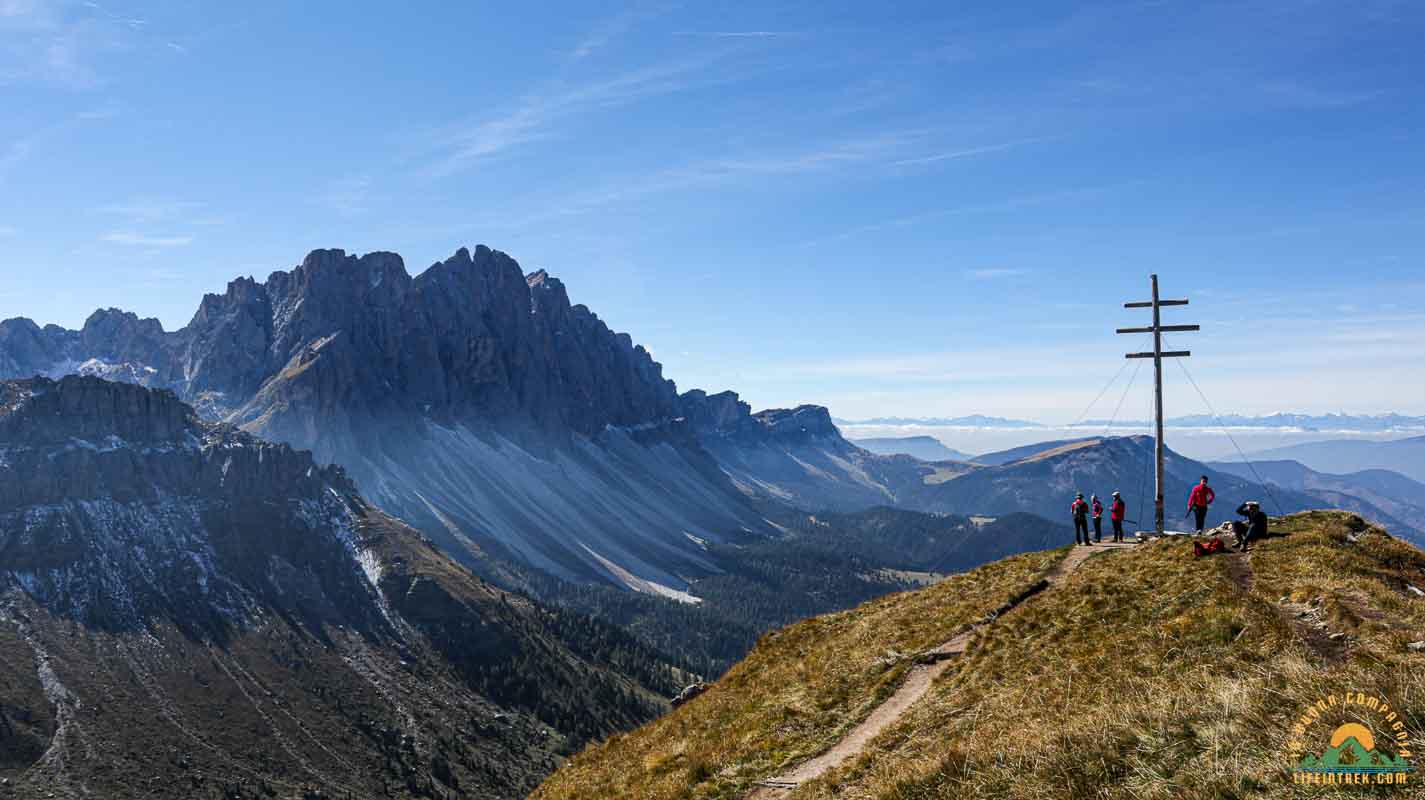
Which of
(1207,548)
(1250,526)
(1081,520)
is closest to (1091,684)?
(1207,548)

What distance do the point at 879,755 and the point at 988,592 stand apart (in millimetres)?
17188

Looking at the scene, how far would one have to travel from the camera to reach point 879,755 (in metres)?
19.7

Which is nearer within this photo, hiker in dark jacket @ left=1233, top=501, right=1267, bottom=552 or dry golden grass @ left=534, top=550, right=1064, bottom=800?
dry golden grass @ left=534, top=550, right=1064, bottom=800

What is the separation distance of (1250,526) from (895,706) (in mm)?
19775

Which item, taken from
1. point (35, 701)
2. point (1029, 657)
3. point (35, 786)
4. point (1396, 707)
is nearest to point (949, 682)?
point (1029, 657)

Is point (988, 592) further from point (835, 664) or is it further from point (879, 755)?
point (879, 755)

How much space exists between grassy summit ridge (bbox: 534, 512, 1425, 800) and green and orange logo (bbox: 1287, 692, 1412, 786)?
15 cm

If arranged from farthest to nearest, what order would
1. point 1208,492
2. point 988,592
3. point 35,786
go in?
point 35,786, point 1208,492, point 988,592

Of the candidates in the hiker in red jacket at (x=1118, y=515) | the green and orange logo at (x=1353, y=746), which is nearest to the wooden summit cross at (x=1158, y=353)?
the hiker in red jacket at (x=1118, y=515)

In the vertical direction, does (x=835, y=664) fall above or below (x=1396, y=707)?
below

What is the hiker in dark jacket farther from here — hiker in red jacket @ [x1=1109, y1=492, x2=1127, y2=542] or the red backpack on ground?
hiker in red jacket @ [x1=1109, y1=492, x2=1127, y2=542]

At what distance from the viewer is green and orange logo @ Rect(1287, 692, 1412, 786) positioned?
1097 cm

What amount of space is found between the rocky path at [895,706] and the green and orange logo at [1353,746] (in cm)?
1108

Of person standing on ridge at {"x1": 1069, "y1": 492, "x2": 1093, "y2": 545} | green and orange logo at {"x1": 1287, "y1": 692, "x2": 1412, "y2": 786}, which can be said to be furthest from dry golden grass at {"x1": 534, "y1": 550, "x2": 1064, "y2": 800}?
green and orange logo at {"x1": 1287, "y1": 692, "x2": 1412, "y2": 786}
